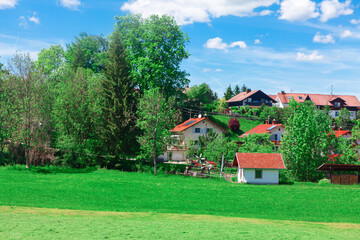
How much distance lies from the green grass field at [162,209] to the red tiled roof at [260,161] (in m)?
6.61

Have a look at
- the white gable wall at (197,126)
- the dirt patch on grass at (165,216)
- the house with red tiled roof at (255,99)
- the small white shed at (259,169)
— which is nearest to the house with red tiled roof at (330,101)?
the house with red tiled roof at (255,99)

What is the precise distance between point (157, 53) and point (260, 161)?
2334 cm

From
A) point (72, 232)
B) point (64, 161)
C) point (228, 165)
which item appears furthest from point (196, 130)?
point (72, 232)

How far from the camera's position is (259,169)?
142ft

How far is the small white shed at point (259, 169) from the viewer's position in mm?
43125

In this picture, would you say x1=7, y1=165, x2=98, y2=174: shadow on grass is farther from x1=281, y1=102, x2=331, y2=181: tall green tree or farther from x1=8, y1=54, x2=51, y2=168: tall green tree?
x1=281, y1=102, x2=331, y2=181: tall green tree

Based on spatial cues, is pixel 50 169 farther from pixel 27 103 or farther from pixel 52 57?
pixel 52 57

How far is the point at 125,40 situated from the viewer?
179 ft

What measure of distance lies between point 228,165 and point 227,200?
2783cm

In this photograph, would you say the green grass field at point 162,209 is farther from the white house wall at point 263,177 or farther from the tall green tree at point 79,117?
the tall green tree at point 79,117

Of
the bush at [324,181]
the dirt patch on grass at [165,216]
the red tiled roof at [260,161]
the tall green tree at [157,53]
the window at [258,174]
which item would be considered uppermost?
the tall green tree at [157,53]

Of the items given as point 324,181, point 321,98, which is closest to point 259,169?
point 324,181

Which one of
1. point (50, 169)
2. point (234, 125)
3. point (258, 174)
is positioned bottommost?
point (50, 169)

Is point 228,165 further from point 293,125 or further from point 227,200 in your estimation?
point 227,200
